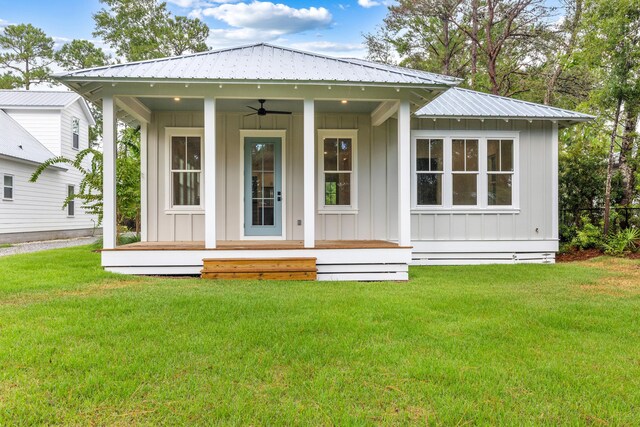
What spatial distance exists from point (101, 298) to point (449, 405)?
3942 millimetres

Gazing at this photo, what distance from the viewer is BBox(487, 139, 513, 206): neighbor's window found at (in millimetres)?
8555

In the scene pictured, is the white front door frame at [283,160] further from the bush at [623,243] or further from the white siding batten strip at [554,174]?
the bush at [623,243]

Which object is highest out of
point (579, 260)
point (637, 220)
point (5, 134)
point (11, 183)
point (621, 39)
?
point (621, 39)

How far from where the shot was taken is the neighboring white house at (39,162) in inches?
527

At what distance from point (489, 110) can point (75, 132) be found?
53.3 ft

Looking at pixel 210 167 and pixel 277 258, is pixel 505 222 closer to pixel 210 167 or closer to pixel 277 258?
pixel 277 258

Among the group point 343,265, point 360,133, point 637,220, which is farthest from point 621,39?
point 343,265

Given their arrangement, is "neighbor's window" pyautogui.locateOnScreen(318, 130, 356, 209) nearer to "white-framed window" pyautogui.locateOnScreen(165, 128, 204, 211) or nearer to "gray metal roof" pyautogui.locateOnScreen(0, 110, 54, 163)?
"white-framed window" pyautogui.locateOnScreen(165, 128, 204, 211)

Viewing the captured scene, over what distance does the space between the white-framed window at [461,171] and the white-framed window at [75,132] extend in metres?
14.9

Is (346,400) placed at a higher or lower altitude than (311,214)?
lower

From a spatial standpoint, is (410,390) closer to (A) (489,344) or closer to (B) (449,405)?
(B) (449,405)

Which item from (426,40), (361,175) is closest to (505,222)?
(361,175)

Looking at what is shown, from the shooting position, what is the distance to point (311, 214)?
647 centimetres

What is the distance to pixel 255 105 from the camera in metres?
7.99
